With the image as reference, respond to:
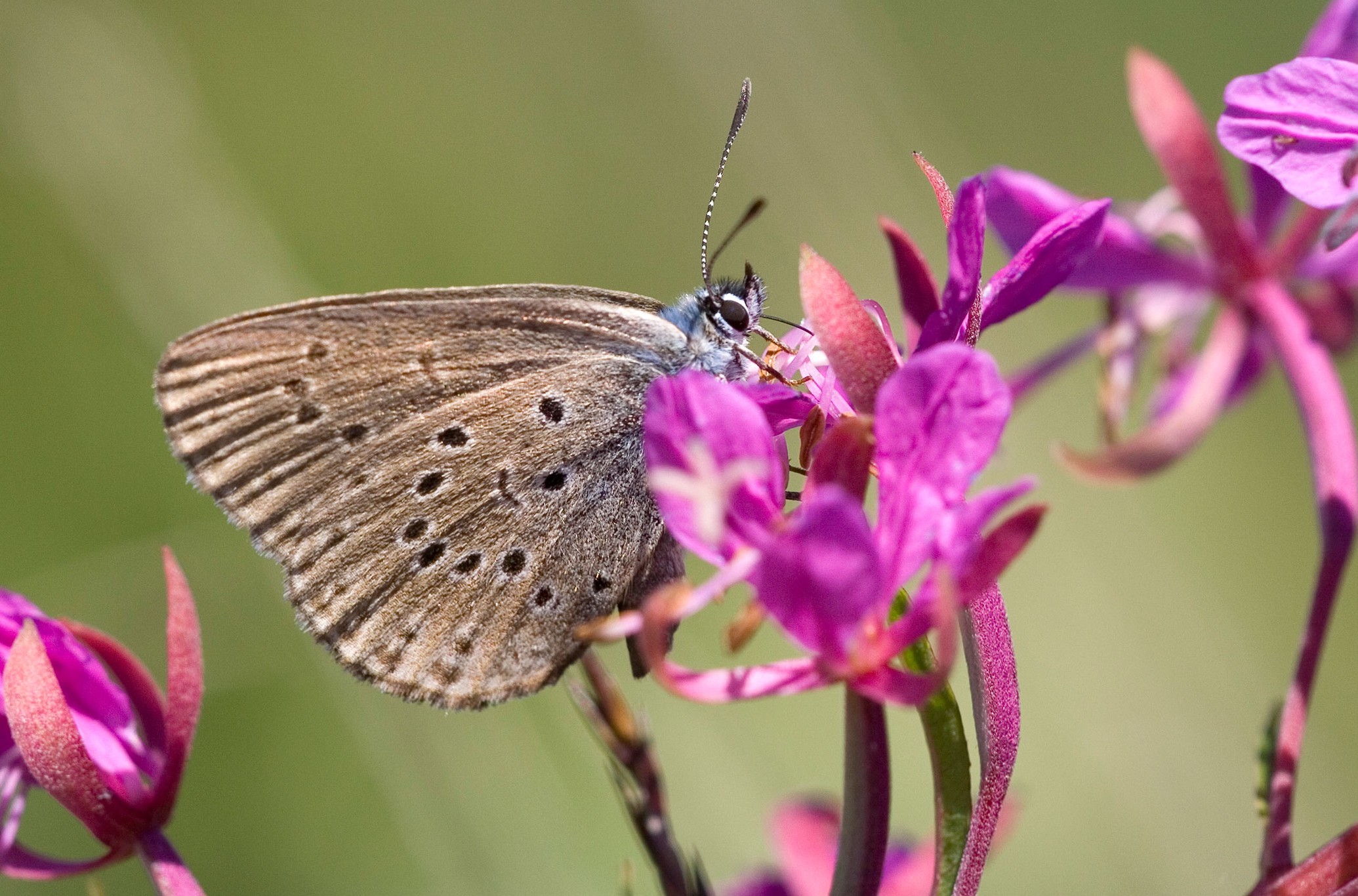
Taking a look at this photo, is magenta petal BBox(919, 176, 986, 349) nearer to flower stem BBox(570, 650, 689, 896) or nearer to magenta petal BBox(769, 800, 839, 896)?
flower stem BBox(570, 650, 689, 896)

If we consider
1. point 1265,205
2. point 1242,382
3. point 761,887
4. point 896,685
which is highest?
point 896,685

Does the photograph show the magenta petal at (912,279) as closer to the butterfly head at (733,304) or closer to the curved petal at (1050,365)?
the butterfly head at (733,304)

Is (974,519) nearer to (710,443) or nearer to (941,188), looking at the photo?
(710,443)

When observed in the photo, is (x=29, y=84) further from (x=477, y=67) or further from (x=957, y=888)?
(x=477, y=67)

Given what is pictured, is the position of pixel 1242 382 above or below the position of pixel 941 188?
below

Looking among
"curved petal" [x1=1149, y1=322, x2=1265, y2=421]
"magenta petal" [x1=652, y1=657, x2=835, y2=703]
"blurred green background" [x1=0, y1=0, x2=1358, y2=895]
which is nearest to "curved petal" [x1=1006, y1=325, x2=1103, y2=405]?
"curved petal" [x1=1149, y1=322, x2=1265, y2=421]

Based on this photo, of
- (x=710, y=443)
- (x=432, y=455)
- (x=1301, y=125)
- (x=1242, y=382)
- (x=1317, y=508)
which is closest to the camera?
(x=710, y=443)

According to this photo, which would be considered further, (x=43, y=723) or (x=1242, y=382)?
(x=1242, y=382)

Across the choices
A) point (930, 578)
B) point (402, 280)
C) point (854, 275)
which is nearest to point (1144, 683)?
point (854, 275)

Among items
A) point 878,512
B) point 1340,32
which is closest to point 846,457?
point 878,512
